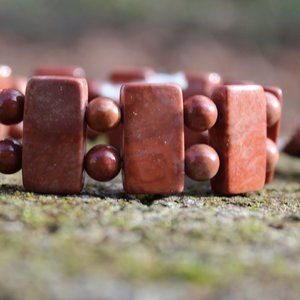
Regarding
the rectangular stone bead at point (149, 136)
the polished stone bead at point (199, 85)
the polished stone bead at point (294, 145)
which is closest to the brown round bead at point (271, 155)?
the rectangular stone bead at point (149, 136)

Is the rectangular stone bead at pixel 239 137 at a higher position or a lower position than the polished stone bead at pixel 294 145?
higher

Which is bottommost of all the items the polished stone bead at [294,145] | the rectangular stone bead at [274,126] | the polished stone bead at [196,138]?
the polished stone bead at [294,145]

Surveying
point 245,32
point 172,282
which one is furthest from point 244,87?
point 245,32

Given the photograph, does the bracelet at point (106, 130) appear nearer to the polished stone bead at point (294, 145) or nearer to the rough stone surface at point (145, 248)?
the rough stone surface at point (145, 248)

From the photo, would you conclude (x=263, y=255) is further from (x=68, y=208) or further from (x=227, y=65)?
(x=227, y=65)

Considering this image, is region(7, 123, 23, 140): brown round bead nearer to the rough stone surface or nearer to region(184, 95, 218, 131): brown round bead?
the rough stone surface

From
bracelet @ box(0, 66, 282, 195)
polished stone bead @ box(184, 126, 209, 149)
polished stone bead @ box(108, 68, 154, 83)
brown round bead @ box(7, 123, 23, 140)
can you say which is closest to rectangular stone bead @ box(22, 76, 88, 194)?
bracelet @ box(0, 66, 282, 195)
